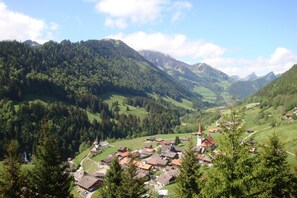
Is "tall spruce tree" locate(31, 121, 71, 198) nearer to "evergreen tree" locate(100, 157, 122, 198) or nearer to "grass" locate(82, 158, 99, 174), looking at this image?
"evergreen tree" locate(100, 157, 122, 198)

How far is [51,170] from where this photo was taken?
23453 millimetres

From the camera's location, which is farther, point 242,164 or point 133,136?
point 133,136

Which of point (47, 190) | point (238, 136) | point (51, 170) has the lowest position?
point (47, 190)

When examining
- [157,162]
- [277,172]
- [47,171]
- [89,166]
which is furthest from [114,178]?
[89,166]

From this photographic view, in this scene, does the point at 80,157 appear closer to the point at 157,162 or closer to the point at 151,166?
the point at 157,162

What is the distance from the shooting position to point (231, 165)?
2073 cm

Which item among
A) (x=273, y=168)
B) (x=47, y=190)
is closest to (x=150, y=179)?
(x=273, y=168)

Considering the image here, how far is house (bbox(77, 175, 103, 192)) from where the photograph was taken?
9775 cm

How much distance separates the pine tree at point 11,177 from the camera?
21.4 m

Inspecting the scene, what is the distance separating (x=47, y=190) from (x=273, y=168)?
876 inches

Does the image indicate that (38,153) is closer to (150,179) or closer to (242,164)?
(242,164)

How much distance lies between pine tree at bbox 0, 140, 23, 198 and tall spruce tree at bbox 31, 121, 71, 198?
4.50 feet

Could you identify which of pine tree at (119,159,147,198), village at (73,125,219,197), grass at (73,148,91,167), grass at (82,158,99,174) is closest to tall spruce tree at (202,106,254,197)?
pine tree at (119,159,147,198)

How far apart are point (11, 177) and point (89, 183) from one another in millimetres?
Answer: 81065
